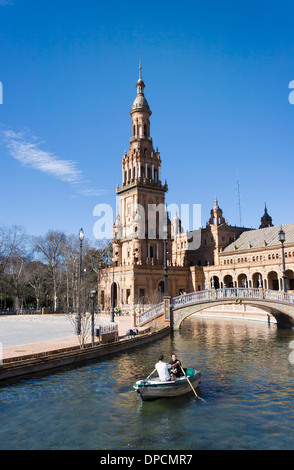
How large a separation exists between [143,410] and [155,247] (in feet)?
202

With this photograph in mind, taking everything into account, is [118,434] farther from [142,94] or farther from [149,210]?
[142,94]

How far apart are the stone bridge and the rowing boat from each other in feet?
65.3

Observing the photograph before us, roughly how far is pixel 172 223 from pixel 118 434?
79.5 m

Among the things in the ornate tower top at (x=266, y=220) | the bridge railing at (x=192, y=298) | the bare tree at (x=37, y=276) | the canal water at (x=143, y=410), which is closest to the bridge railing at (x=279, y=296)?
the bridge railing at (x=192, y=298)

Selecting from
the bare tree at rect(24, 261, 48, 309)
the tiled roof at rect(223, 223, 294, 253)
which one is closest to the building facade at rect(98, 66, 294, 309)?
the tiled roof at rect(223, 223, 294, 253)

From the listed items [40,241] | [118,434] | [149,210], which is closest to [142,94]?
[149,210]

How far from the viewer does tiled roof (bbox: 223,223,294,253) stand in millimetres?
64738

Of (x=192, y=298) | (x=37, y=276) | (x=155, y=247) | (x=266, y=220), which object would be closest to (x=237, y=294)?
(x=192, y=298)

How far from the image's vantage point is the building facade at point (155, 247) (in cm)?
6612

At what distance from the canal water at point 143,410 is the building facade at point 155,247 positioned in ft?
144

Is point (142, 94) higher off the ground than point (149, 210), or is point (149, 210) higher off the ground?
point (142, 94)

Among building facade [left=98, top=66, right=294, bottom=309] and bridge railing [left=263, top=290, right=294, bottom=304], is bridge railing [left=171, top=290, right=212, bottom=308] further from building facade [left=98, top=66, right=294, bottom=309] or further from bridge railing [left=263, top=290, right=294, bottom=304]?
building facade [left=98, top=66, right=294, bottom=309]

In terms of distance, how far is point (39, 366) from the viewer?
57.6 feet

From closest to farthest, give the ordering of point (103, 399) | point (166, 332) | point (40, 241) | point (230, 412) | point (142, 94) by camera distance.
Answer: point (230, 412) → point (103, 399) → point (166, 332) → point (40, 241) → point (142, 94)
